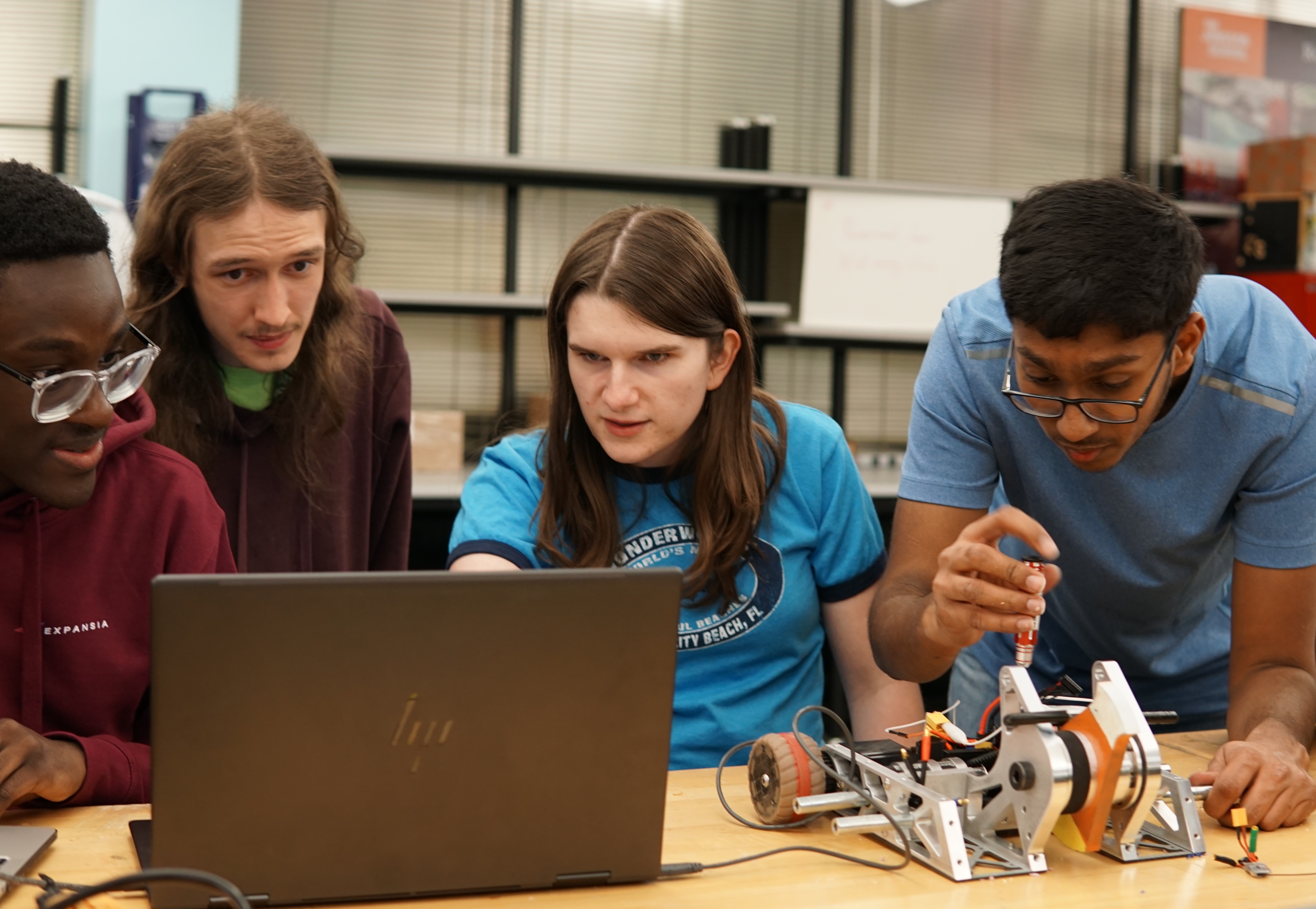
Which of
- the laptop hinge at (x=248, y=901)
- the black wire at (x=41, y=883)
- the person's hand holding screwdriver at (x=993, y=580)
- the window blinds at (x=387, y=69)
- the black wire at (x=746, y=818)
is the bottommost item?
the black wire at (x=746, y=818)

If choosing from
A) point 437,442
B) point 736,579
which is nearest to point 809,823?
point 736,579

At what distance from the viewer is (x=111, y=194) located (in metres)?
3.63

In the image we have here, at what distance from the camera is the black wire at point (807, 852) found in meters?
1.05

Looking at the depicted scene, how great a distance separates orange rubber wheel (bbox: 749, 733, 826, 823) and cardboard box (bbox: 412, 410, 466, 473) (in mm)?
2847

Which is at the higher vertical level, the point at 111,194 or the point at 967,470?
the point at 111,194

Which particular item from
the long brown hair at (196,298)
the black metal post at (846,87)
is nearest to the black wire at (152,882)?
the long brown hair at (196,298)

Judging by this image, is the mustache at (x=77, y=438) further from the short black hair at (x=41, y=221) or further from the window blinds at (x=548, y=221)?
the window blinds at (x=548, y=221)

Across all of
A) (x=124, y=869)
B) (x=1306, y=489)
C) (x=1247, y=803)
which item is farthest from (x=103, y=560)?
(x=1306, y=489)

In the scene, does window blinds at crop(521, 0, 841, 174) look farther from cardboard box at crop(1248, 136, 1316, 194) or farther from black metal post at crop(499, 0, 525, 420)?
cardboard box at crop(1248, 136, 1316, 194)

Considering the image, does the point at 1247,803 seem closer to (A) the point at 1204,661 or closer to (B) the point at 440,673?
(A) the point at 1204,661

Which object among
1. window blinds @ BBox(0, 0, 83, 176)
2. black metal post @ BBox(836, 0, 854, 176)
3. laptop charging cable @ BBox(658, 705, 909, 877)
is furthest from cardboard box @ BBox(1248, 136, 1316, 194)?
window blinds @ BBox(0, 0, 83, 176)

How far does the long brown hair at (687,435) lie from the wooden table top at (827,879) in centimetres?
41

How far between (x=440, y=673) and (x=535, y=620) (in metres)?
0.08

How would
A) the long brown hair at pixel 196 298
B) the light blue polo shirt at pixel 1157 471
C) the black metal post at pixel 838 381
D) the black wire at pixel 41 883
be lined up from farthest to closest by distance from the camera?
1. the black metal post at pixel 838 381
2. the long brown hair at pixel 196 298
3. the light blue polo shirt at pixel 1157 471
4. the black wire at pixel 41 883
